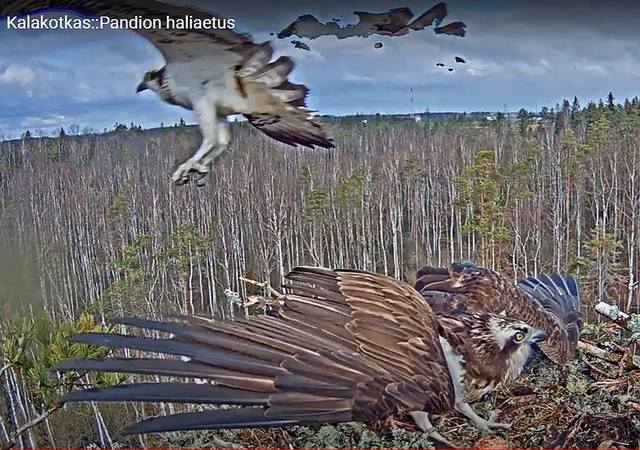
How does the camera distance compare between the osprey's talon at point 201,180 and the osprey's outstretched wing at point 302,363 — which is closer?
the osprey's outstretched wing at point 302,363

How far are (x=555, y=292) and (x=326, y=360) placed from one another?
24.9 inches

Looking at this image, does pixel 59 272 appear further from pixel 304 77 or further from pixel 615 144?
pixel 615 144

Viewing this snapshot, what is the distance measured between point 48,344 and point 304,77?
0.95 meters

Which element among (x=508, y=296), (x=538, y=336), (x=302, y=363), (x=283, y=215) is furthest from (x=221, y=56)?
(x=538, y=336)

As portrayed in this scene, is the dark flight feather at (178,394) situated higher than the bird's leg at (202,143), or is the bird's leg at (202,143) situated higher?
the bird's leg at (202,143)

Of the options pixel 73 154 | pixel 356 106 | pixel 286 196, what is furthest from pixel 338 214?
pixel 73 154

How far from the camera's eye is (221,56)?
1700 millimetres

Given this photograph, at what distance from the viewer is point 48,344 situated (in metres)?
1.75

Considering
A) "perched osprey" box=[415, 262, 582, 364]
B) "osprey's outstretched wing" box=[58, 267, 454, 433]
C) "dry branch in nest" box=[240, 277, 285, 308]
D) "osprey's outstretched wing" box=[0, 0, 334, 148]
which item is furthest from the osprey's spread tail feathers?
"osprey's outstretched wing" box=[0, 0, 334, 148]

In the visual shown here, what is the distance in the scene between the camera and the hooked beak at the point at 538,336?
1.78 m

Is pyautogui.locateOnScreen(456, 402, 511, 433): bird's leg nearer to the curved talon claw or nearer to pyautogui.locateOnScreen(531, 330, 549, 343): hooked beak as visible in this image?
pyautogui.locateOnScreen(531, 330, 549, 343): hooked beak

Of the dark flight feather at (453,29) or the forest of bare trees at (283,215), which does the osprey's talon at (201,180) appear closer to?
the forest of bare trees at (283,215)

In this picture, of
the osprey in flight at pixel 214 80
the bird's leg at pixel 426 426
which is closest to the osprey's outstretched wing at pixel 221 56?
the osprey in flight at pixel 214 80

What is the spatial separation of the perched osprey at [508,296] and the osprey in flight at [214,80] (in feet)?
1.53
